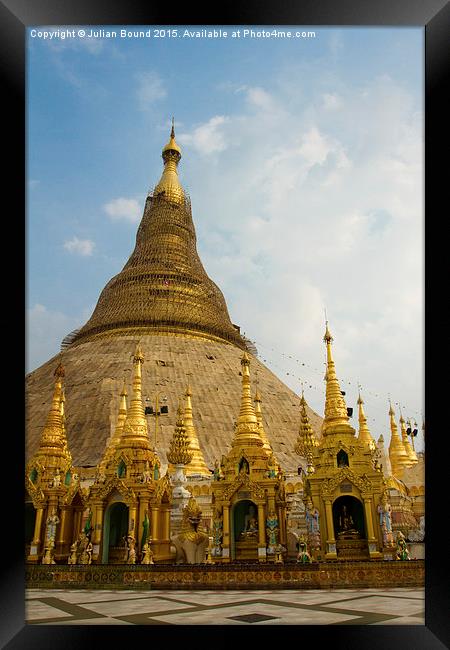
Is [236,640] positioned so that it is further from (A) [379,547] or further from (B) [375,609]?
(A) [379,547]

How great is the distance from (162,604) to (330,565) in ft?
12.6

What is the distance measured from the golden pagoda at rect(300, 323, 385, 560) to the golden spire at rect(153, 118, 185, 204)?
33.7 metres

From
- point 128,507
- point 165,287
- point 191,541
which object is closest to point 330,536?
point 191,541

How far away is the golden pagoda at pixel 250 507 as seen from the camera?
13.1 metres

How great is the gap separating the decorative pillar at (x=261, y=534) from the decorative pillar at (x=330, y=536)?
1.46m

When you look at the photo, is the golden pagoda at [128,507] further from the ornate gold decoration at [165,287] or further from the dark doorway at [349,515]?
the ornate gold decoration at [165,287]

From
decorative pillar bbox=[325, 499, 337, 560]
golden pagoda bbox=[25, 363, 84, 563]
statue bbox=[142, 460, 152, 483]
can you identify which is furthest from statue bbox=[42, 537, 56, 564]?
decorative pillar bbox=[325, 499, 337, 560]

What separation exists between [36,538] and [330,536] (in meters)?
7.68

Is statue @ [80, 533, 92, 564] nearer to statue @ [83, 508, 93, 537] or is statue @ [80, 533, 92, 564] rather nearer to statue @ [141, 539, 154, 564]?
statue @ [83, 508, 93, 537]

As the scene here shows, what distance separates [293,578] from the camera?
9938 millimetres

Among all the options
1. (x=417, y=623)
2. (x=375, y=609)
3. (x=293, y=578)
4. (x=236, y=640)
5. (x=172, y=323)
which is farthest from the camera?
(x=172, y=323)

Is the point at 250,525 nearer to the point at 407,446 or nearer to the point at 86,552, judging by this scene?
the point at 86,552
